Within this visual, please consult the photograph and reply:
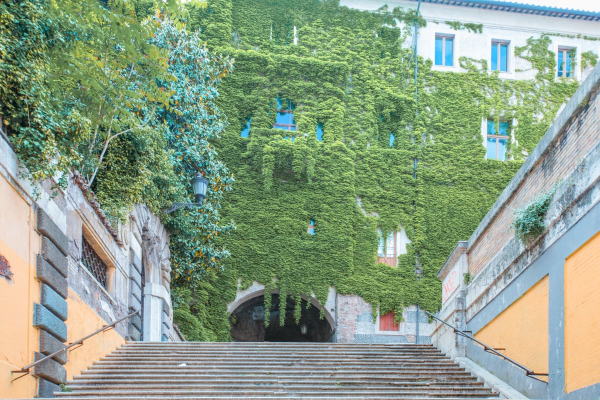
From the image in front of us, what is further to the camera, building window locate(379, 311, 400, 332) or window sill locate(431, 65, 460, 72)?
window sill locate(431, 65, 460, 72)

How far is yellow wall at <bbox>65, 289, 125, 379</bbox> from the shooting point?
31.4 ft

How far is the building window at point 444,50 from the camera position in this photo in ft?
89.1

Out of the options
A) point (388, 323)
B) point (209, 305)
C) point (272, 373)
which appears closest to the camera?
point (272, 373)

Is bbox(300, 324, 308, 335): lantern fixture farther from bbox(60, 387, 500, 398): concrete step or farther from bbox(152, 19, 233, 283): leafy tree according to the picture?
bbox(60, 387, 500, 398): concrete step

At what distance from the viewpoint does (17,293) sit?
7848 millimetres

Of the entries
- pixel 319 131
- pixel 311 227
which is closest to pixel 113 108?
pixel 311 227

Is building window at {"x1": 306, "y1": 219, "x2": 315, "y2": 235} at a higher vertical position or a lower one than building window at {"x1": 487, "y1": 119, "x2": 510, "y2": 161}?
lower

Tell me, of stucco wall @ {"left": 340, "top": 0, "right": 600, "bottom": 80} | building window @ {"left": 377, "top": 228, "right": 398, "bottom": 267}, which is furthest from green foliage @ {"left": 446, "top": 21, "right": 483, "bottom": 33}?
building window @ {"left": 377, "top": 228, "right": 398, "bottom": 267}

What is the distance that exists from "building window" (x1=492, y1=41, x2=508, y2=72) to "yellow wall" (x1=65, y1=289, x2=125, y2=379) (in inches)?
815

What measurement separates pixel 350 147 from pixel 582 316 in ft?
56.3

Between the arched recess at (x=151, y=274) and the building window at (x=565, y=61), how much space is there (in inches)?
719

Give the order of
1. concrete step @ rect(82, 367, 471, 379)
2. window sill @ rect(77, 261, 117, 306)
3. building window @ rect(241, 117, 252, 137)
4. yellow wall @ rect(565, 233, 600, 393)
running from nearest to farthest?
yellow wall @ rect(565, 233, 600, 393) < concrete step @ rect(82, 367, 471, 379) < window sill @ rect(77, 261, 117, 306) < building window @ rect(241, 117, 252, 137)

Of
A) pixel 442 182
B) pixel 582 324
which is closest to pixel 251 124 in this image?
pixel 442 182

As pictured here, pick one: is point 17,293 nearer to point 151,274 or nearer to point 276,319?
point 151,274
